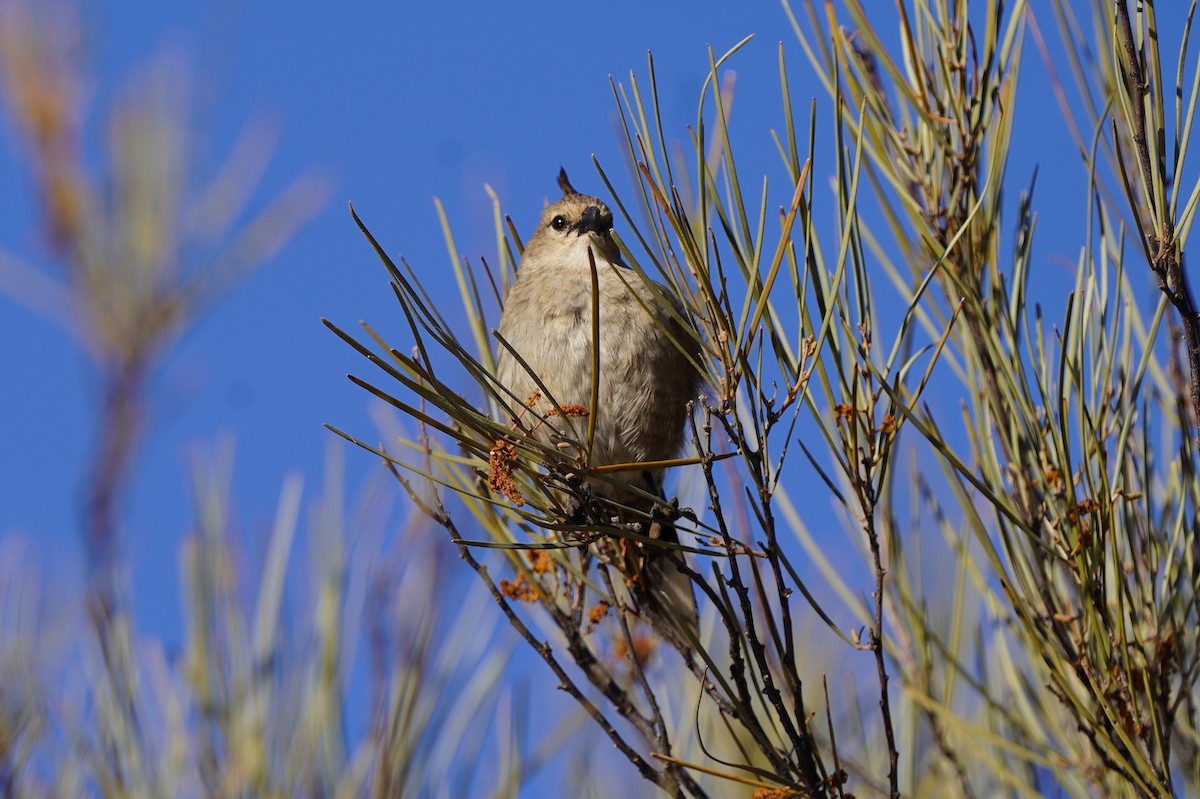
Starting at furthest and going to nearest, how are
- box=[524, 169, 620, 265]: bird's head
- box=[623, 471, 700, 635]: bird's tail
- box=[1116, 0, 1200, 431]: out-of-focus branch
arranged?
box=[524, 169, 620, 265]: bird's head, box=[623, 471, 700, 635]: bird's tail, box=[1116, 0, 1200, 431]: out-of-focus branch

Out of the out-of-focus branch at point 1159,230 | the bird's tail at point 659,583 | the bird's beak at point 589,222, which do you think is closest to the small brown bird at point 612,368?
the bird's tail at point 659,583

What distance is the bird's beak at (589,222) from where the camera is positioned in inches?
135

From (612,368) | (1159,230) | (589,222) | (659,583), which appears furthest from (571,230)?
(1159,230)

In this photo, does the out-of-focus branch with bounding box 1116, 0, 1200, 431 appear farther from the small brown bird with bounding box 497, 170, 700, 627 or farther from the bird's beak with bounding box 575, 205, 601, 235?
the bird's beak with bounding box 575, 205, 601, 235

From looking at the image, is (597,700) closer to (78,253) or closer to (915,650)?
(915,650)

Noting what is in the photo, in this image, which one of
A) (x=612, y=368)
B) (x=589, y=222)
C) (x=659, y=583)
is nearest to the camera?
(x=659, y=583)

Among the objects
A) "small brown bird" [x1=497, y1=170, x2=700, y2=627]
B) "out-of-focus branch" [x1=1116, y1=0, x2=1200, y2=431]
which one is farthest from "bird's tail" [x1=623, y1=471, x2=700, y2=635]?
"out-of-focus branch" [x1=1116, y1=0, x2=1200, y2=431]

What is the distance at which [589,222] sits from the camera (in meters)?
3.44

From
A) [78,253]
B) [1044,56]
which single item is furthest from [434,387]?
[1044,56]

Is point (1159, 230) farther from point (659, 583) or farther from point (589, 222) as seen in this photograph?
point (589, 222)

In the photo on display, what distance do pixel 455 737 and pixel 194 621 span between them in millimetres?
448

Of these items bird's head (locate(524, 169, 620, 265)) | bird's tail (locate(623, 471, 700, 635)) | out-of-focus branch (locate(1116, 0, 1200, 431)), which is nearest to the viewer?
out-of-focus branch (locate(1116, 0, 1200, 431))

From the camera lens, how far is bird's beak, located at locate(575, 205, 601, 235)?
135 inches

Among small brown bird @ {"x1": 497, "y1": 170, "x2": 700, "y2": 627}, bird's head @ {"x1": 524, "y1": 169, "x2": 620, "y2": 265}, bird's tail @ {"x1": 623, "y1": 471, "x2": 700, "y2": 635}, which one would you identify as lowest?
bird's tail @ {"x1": 623, "y1": 471, "x2": 700, "y2": 635}
